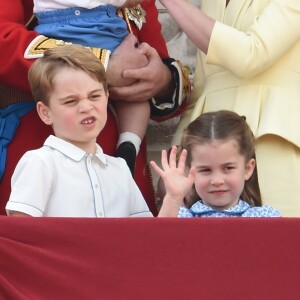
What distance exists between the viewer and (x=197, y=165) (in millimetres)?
2604

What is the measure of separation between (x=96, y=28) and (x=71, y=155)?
485mm

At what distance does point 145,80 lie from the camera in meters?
2.89

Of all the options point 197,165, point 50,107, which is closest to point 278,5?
point 197,165

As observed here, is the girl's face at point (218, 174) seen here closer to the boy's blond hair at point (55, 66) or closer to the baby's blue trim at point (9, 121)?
the boy's blond hair at point (55, 66)

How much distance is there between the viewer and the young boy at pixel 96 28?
2832mm

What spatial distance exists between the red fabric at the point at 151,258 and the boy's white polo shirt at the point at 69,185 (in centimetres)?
34

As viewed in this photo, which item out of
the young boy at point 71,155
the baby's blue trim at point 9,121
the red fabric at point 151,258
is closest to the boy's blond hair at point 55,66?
the young boy at point 71,155

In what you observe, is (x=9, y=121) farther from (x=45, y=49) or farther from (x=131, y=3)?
(x=131, y=3)

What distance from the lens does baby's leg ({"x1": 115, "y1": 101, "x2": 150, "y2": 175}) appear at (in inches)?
113

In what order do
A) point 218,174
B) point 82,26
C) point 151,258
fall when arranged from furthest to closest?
point 82,26
point 218,174
point 151,258

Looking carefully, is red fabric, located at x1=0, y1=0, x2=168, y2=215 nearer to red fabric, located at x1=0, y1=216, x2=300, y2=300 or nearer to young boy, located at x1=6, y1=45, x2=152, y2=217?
young boy, located at x1=6, y1=45, x2=152, y2=217

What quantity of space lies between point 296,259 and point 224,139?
625 millimetres

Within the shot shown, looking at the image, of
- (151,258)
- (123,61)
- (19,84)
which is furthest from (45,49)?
(151,258)

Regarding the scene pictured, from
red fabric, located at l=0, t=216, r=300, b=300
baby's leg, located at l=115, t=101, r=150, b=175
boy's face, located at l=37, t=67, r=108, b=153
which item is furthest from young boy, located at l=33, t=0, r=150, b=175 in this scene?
red fabric, located at l=0, t=216, r=300, b=300
